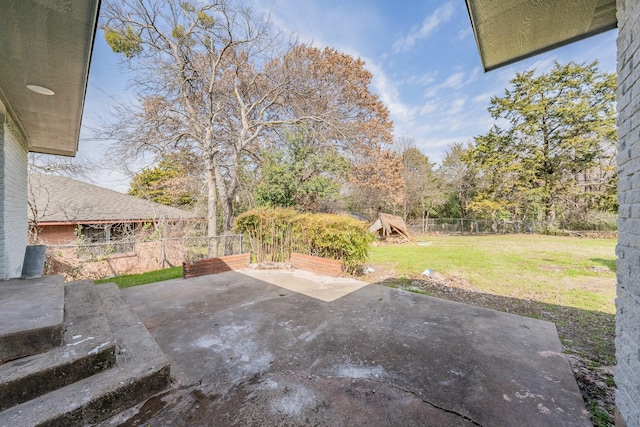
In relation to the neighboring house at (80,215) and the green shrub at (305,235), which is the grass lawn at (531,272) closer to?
the green shrub at (305,235)

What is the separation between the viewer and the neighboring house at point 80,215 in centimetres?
909

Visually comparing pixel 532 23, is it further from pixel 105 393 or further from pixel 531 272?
pixel 531 272

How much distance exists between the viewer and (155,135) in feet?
29.7

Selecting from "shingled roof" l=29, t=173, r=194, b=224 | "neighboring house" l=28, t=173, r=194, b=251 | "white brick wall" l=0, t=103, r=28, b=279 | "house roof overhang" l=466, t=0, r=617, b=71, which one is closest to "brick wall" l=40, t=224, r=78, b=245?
"neighboring house" l=28, t=173, r=194, b=251

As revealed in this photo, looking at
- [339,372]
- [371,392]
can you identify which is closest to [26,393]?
[339,372]

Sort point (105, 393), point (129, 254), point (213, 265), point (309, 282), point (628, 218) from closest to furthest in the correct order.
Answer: point (628, 218) < point (105, 393) < point (309, 282) < point (213, 265) < point (129, 254)

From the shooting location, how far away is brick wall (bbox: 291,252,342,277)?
5.70 m

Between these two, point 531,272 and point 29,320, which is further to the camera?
point 531,272

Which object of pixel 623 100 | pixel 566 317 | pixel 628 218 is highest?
pixel 623 100

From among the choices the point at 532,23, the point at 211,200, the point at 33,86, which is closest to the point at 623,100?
the point at 532,23

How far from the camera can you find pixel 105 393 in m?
1.67

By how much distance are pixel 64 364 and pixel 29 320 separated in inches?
24.8

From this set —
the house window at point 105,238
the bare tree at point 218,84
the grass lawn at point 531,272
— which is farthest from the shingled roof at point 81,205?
the grass lawn at point 531,272

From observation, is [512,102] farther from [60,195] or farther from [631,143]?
[60,195]
